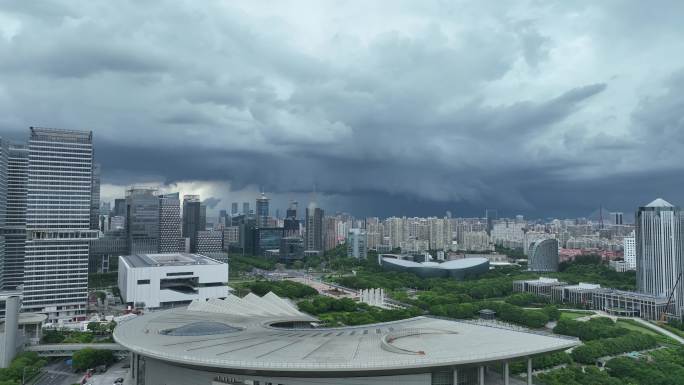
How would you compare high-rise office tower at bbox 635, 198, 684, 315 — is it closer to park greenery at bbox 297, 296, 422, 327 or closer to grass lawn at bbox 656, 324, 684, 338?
grass lawn at bbox 656, 324, 684, 338

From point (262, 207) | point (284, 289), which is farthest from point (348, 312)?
point (262, 207)

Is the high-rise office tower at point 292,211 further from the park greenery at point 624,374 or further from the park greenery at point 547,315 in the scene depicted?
the park greenery at point 624,374

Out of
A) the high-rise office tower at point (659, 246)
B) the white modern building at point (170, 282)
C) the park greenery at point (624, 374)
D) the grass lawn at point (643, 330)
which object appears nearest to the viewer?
the park greenery at point (624, 374)

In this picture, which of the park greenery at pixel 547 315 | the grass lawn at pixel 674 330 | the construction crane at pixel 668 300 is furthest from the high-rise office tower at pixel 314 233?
the grass lawn at pixel 674 330

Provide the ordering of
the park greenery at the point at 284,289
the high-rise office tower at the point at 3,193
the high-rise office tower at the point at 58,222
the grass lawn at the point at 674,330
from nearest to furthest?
the grass lawn at the point at 674,330
the high-rise office tower at the point at 58,222
the high-rise office tower at the point at 3,193
the park greenery at the point at 284,289

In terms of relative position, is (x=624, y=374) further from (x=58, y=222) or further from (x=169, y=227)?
(x=169, y=227)

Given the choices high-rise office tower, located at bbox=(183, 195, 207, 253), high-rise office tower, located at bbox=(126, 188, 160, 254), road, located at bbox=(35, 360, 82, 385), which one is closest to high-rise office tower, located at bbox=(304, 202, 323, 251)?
high-rise office tower, located at bbox=(183, 195, 207, 253)
